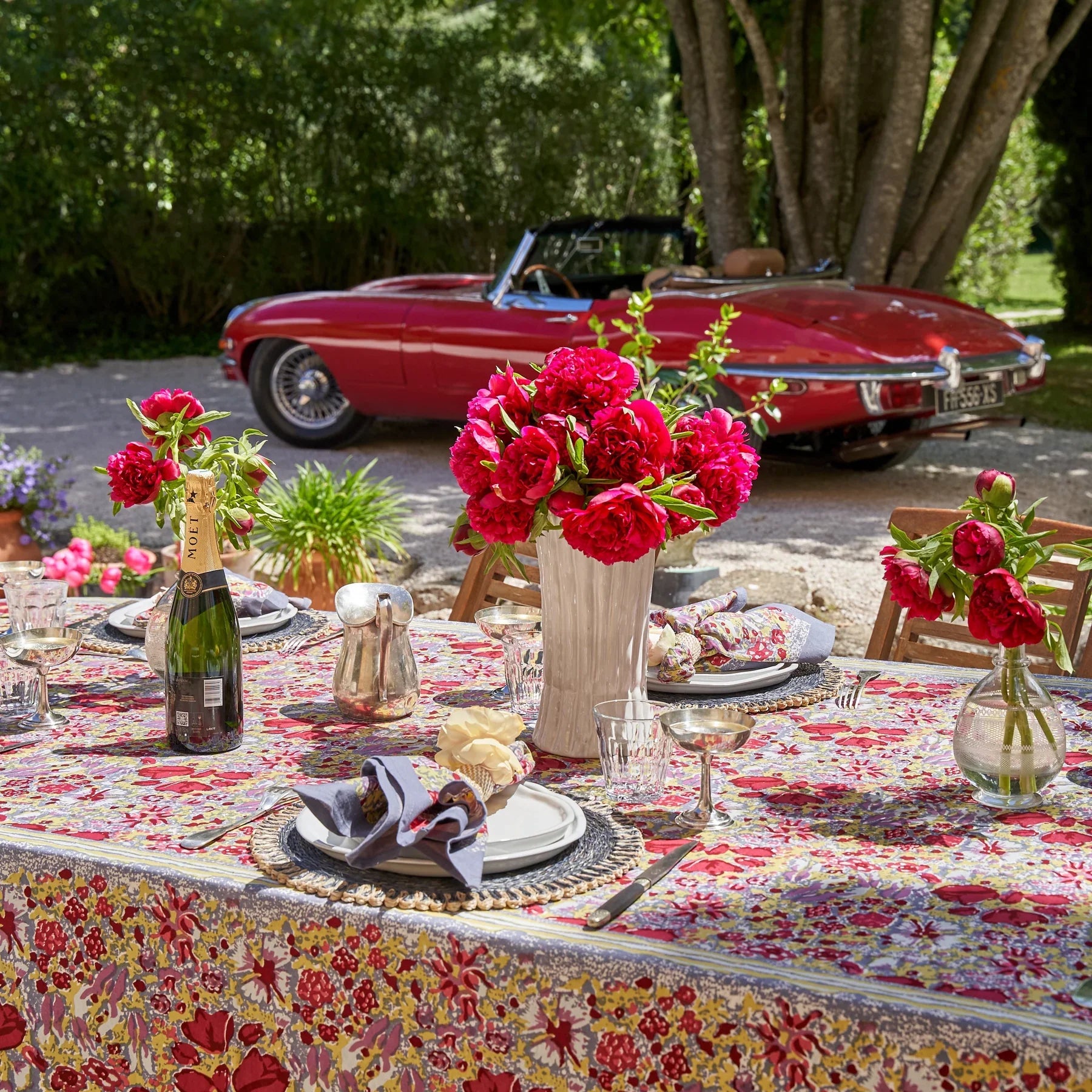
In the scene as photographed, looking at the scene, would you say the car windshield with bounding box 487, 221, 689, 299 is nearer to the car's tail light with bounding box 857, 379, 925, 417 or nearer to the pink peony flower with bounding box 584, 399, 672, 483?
the car's tail light with bounding box 857, 379, 925, 417

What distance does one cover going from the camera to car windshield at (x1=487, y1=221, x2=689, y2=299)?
330 inches

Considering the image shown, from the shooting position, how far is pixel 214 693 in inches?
87.6

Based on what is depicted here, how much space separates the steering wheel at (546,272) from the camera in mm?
8203

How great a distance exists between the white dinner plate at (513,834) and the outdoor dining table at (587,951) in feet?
0.32

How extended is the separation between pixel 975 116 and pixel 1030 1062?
933 cm

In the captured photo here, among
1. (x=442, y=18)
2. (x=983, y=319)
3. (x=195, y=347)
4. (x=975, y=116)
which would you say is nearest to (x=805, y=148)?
(x=975, y=116)

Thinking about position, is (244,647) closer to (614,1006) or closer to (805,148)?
(614,1006)

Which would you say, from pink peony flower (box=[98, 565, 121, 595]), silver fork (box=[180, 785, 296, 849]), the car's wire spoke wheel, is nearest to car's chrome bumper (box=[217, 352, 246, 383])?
the car's wire spoke wheel

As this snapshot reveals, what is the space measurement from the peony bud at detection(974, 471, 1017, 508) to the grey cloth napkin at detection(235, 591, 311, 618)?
160cm

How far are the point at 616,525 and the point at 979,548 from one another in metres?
0.50

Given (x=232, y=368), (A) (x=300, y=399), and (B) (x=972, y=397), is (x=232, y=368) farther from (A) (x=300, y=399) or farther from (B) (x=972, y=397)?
(B) (x=972, y=397)

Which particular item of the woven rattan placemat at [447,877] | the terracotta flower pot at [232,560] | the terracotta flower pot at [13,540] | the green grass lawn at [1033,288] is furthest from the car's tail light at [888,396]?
the green grass lawn at [1033,288]

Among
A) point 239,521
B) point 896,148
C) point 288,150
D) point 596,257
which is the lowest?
point 239,521

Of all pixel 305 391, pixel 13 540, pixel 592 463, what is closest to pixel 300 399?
pixel 305 391
